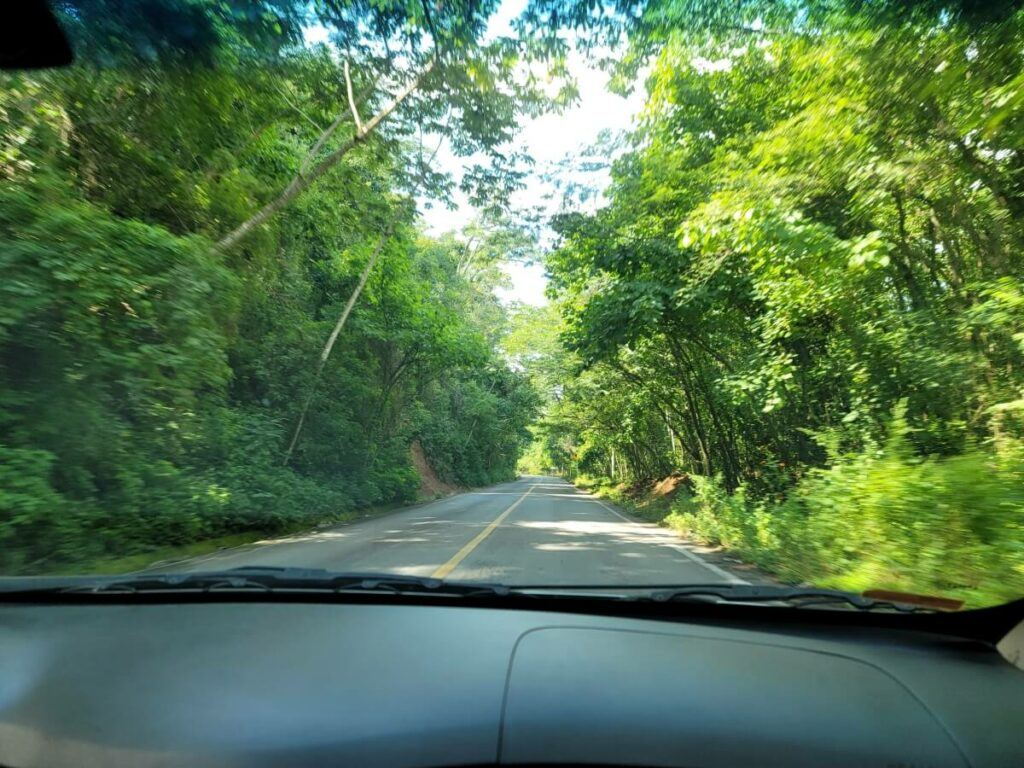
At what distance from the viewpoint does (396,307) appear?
21266 mm

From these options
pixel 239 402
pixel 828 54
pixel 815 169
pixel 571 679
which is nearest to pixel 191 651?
pixel 571 679

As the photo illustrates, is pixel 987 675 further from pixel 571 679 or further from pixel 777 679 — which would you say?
pixel 571 679

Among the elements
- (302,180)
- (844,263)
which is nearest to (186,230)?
(302,180)

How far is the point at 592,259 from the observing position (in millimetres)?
13070

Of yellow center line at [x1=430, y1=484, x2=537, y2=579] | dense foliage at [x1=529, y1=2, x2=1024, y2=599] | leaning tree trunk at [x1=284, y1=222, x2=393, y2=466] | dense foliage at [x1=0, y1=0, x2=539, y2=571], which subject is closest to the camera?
dense foliage at [x1=529, y1=2, x2=1024, y2=599]

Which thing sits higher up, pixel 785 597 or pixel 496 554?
pixel 496 554

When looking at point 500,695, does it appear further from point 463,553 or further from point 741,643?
point 463,553

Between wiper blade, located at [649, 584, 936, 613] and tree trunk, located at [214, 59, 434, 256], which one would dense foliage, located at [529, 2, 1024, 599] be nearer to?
wiper blade, located at [649, 584, 936, 613]

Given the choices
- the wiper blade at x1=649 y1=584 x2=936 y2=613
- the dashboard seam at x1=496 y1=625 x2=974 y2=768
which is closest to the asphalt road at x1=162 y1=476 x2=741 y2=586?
the wiper blade at x1=649 y1=584 x2=936 y2=613

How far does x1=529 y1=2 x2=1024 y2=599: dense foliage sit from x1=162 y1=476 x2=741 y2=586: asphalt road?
148 centimetres

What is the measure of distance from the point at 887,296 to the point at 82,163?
12624 mm

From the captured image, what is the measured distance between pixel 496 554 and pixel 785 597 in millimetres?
6665

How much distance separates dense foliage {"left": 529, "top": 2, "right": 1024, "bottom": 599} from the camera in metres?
5.71

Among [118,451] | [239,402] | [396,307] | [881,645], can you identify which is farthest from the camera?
[396,307]
